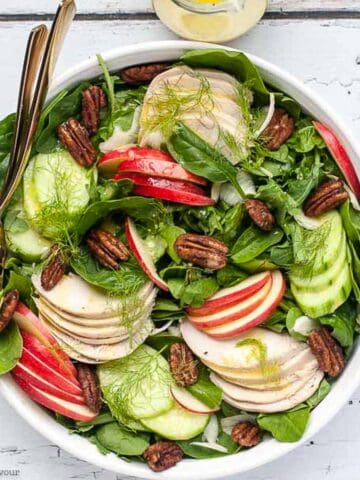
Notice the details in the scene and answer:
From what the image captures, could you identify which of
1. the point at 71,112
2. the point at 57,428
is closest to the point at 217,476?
the point at 57,428

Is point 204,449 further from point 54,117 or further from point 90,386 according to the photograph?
point 54,117

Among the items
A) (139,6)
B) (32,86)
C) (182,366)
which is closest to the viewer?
(32,86)

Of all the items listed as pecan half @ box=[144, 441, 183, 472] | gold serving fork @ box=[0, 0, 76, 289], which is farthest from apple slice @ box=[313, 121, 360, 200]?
pecan half @ box=[144, 441, 183, 472]

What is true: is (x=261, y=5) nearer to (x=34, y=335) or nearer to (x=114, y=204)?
(x=114, y=204)

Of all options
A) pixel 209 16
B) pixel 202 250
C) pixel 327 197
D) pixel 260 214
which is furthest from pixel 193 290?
pixel 209 16

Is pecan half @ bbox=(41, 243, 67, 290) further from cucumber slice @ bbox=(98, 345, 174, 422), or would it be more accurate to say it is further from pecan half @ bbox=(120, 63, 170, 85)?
pecan half @ bbox=(120, 63, 170, 85)

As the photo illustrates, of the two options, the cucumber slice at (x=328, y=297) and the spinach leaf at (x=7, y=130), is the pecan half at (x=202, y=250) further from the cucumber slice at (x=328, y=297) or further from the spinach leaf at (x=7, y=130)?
the spinach leaf at (x=7, y=130)
